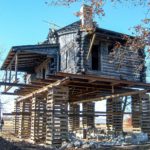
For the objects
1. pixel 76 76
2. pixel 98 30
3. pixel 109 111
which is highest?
pixel 98 30

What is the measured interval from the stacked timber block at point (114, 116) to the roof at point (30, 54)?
19.7 feet

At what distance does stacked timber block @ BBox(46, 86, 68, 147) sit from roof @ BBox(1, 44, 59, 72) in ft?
9.12

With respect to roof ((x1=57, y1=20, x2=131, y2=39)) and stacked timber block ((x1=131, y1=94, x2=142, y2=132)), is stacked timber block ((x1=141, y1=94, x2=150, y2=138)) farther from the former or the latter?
roof ((x1=57, y1=20, x2=131, y2=39))

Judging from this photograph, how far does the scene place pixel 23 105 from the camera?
1000 inches

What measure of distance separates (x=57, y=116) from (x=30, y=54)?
182 inches

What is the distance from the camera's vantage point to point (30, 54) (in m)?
19.9

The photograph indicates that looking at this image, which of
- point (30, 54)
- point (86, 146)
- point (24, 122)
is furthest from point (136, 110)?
point (24, 122)

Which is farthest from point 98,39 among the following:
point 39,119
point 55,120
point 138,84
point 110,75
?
point 39,119

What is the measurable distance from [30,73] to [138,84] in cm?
1048

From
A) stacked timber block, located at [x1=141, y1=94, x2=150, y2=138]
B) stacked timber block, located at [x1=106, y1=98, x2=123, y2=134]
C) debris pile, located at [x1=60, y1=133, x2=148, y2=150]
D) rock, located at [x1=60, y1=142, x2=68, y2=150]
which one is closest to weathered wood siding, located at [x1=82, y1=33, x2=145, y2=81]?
stacked timber block, located at [x1=141, y1=94, x2=150, y2=138]

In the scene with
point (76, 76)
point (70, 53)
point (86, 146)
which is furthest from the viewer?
point (70, 53)

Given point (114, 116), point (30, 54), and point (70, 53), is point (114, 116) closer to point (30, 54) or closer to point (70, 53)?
point (70, 53)

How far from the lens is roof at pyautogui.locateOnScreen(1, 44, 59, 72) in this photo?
18.4 meters

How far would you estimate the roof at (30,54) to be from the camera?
18444mm
